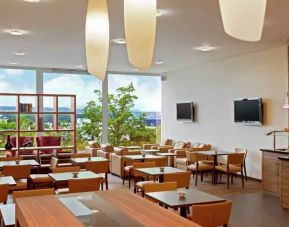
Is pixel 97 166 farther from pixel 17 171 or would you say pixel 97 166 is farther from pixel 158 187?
pixel 158 187

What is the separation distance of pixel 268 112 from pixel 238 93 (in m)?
1.19

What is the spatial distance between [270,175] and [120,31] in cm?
408

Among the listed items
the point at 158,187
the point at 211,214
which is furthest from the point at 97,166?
the point at 211,214

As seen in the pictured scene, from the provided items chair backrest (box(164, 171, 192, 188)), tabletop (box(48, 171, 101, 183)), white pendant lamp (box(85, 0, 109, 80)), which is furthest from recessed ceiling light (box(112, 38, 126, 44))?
white pendant lamp (box(85, 0, 109, 80))

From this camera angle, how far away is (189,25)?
20.4 feet

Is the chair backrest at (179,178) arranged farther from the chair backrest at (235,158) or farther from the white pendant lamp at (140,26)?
the white pendant lamp at (140,26)

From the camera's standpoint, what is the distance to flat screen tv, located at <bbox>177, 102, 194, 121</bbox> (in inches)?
439

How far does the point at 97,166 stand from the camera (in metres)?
6.79

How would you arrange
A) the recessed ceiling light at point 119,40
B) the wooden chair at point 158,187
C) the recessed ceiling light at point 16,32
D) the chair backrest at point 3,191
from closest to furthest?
the wooden chair at point 158,187 < the chair backrest at point 3,191 < the recessed ceiling light at point 16,32 < the recessed ceiling light at point 119,40

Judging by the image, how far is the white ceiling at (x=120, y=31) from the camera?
5.15 metres

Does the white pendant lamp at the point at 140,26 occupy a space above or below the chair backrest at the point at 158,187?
above

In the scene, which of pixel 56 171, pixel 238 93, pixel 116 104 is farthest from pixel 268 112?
pixel 116 104

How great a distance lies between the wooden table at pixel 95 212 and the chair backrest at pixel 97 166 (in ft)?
12.9

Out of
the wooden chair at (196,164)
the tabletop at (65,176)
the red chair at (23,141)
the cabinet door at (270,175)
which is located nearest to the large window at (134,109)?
the red chair at (23,141)
